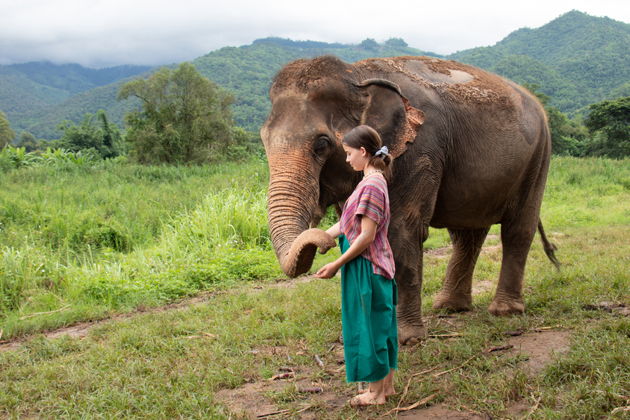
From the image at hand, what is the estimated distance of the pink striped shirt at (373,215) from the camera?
10.5 ft

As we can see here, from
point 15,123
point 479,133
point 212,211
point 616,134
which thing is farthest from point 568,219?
point 15,123

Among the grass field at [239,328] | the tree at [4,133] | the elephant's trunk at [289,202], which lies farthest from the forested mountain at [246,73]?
the elephant's trunk at [289,202]

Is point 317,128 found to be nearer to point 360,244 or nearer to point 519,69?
point 360,244

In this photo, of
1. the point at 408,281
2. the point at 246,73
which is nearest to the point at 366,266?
the point at 408,281

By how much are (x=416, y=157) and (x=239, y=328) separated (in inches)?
90.9

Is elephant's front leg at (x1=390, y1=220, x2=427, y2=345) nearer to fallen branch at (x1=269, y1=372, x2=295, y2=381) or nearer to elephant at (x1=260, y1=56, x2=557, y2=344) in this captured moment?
elephant at (x1=260, y1=56, x2=557, y2=344)

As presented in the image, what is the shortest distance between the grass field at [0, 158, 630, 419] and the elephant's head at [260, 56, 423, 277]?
1.24 m

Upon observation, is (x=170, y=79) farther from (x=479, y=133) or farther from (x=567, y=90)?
(x=567, y=90)

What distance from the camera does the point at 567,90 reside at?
6575 centimetres

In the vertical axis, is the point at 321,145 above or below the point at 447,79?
below

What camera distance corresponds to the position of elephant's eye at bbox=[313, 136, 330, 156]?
3943mm

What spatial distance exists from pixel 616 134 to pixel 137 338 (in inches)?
1420

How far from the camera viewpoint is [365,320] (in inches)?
130

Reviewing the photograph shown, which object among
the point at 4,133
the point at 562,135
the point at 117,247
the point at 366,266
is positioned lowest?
the point at 4,133
